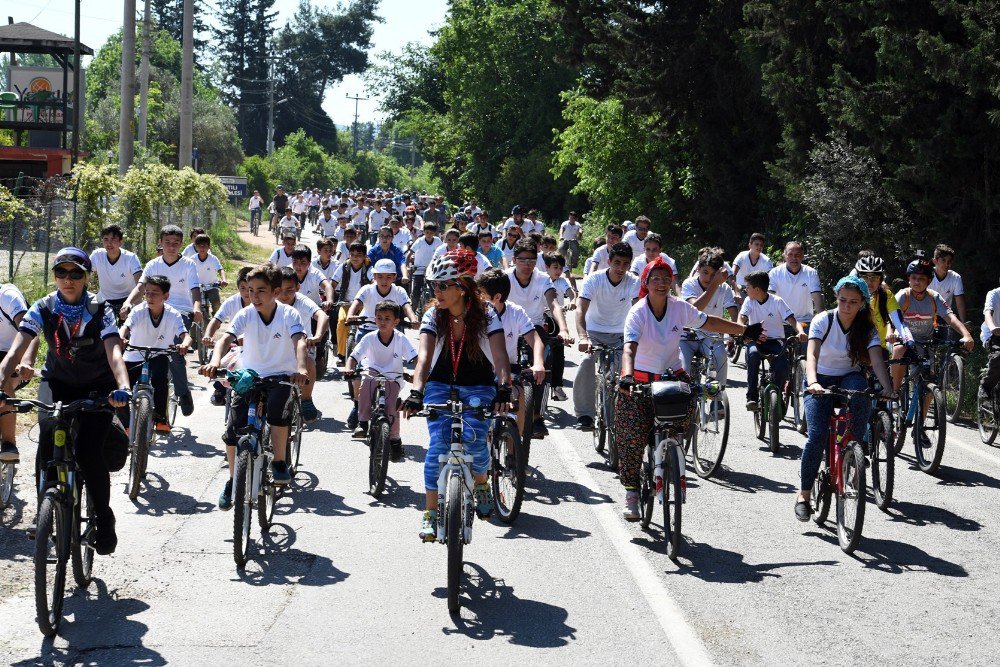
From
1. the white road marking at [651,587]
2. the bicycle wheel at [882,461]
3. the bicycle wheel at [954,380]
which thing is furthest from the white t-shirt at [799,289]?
the white road marking at [651,587]

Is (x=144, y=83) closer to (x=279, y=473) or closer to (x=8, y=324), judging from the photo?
(x=8, y=324)

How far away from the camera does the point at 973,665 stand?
626cm

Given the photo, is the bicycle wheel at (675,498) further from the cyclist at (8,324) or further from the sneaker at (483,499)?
the cyclist at (8,324)

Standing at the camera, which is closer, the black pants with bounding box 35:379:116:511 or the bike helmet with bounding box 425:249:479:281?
the black pants with bounding box 35:379:116:511

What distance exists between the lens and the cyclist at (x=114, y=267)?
14.3 metres

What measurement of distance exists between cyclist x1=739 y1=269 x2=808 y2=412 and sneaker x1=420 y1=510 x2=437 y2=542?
594 cm

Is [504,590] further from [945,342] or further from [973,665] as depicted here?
[945,342]

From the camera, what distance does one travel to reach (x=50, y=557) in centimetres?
679

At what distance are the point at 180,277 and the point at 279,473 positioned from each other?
5.99m

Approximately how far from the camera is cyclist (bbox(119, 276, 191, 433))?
37.4ft

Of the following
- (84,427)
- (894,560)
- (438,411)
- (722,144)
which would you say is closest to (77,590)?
(84,427)

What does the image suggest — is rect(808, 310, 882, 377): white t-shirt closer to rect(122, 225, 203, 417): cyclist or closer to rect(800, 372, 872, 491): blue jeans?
rect(800, 372, 872, 491): blue jeans

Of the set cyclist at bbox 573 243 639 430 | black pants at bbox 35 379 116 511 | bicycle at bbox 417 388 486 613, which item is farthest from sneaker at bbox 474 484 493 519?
cyclist at bbox 573 243 639 430

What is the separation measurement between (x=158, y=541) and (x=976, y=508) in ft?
20.3
